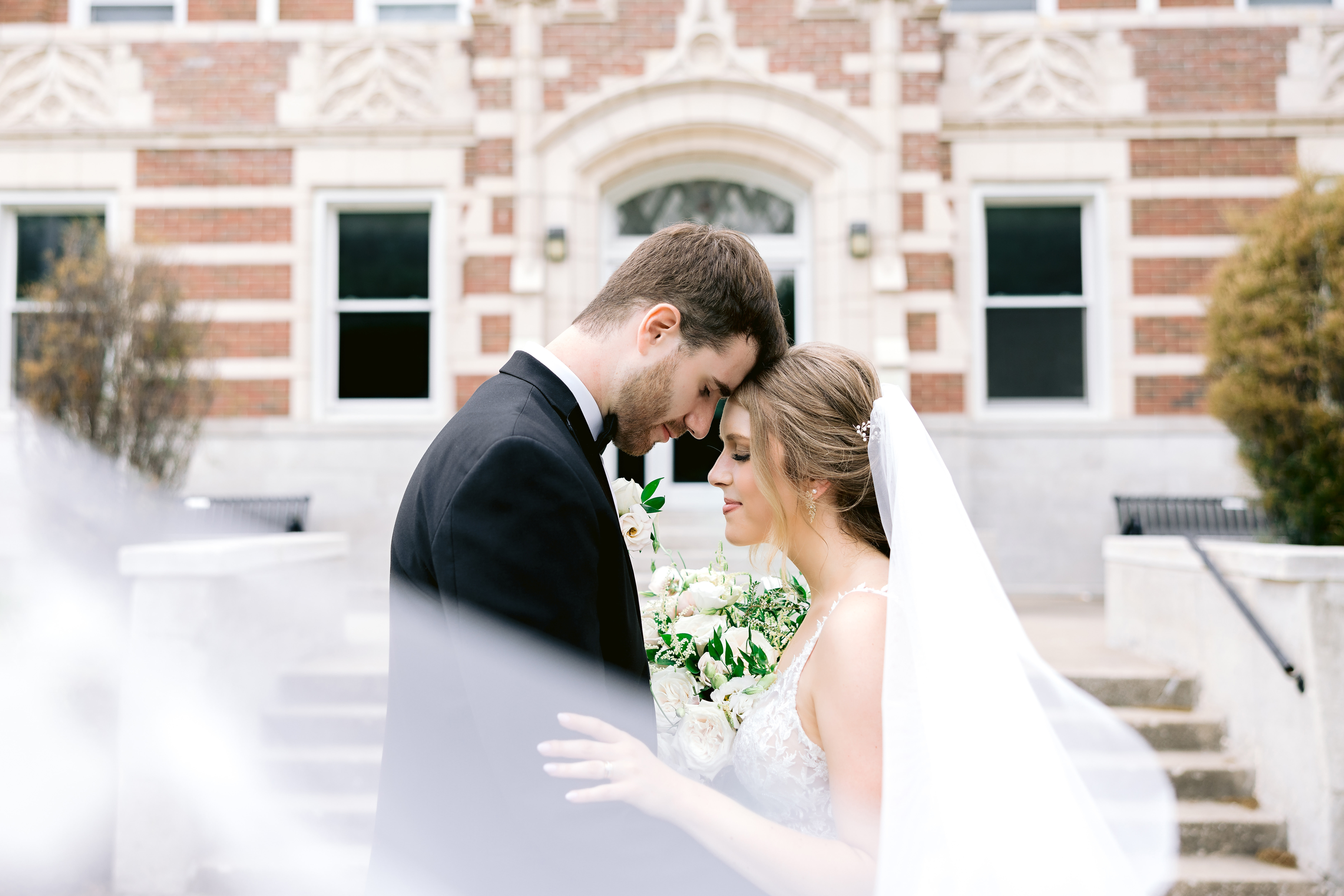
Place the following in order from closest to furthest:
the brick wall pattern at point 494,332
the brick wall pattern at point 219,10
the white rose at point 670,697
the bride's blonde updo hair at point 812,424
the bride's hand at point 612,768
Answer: the bride's hand at point 612,768 → the bride's blonde updo hair at point 812,424 → the white rose at point 670,697 → the brick wall pattern at point 494,332 → the brick wall pattern at point 219,10

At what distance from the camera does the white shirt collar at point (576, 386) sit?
6.03ft

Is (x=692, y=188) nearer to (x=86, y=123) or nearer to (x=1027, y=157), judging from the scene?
(x=1027, y=157)

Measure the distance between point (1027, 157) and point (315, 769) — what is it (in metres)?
8.91

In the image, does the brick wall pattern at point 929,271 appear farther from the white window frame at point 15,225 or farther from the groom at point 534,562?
the white window frame at point 15,225

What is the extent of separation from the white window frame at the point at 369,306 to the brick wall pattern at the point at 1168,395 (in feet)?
24.5

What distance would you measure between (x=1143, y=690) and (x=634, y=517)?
14.5 ft

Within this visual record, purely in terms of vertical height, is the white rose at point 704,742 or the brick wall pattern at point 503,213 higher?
the brick wall pattern at point 503,213

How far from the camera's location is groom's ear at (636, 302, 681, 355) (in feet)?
6.00

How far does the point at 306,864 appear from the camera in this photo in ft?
15.0

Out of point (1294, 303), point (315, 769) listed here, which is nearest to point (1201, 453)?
point (1294, 303)

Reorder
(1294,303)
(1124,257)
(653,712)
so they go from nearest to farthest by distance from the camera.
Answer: (653,712)
(1294,303)
(1124,257)

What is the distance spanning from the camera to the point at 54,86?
9.48 meters

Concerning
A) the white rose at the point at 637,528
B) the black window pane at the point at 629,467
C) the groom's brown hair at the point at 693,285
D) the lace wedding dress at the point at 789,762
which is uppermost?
the groom's brown hair at the point at 693,285

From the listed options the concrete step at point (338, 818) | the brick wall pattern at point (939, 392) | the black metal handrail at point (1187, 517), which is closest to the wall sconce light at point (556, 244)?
the brick wall pattern at point (939, 392)
